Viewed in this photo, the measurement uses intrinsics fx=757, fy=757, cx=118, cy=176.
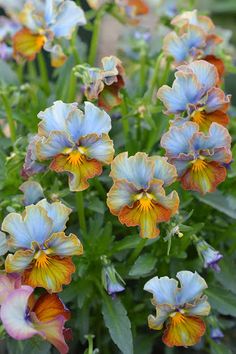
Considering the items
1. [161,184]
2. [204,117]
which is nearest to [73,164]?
[161,184]

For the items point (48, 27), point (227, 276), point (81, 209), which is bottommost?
point (227, 276)

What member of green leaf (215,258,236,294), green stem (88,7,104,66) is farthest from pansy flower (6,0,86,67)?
green leaf (215,258,236,294)

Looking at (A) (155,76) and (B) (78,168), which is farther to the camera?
(A) (155,76)

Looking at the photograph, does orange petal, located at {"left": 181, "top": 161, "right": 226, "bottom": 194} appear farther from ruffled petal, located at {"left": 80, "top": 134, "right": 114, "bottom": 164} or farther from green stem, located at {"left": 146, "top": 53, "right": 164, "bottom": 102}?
green stem, located at {"left": 146, "top": 53, "right": 164, "bottom": 102}

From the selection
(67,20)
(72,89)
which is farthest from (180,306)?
(67,20)

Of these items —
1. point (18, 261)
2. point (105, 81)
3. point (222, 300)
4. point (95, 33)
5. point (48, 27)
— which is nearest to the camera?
point (18, 261)

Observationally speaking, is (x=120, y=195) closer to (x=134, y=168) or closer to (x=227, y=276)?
(x=134, y=168)

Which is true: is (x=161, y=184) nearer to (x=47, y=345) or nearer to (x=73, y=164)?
(x=73, y=164)

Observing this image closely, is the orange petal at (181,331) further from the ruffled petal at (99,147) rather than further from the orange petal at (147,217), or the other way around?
the ruffled petal at (99,147)
